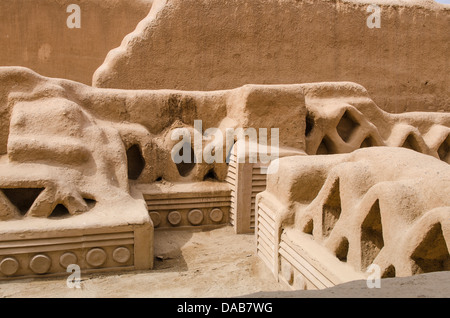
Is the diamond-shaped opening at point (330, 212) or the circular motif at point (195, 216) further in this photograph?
the circular motif at point (195, 216)

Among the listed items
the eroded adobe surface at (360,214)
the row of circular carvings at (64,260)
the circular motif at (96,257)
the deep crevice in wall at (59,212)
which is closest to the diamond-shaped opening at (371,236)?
the eroded adobe surface at (360,214)

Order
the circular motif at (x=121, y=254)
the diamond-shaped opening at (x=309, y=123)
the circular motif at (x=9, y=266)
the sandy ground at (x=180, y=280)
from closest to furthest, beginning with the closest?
the sandy ground at (x=180, y=280) < the circular motif at (x=9, y=266) < the circular motif at (x=121, y=254) < the diamond-shaped opening at (x=309, y=123)

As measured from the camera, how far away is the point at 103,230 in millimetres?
3764

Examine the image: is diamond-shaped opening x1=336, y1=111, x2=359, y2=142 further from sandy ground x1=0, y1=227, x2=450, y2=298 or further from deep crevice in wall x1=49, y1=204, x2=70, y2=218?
deep crevice in wall x1=49, y1=204, x2=70, y2=218

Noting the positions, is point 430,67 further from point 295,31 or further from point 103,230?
point 103,230

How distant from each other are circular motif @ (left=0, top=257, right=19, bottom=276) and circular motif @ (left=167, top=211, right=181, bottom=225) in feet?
5.80

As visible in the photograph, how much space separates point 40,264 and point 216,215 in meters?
2.07

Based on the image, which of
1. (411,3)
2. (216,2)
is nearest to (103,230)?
(216,2)

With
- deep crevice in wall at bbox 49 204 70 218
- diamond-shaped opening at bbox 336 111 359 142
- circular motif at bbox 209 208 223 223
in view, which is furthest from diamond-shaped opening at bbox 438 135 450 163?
deep crevice in wall at bbox 49 204 70 218

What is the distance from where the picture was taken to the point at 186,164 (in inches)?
217

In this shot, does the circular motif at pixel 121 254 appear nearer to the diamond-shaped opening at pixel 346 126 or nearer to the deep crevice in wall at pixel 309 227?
the deep crevice in wall at pixel 309 227

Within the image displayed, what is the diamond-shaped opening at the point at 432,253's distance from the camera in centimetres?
200

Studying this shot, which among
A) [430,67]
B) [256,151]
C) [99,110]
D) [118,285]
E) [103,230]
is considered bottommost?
[118,285]
